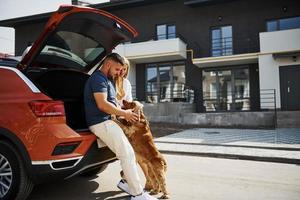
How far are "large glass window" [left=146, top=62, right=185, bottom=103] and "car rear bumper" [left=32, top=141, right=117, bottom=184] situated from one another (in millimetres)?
14943

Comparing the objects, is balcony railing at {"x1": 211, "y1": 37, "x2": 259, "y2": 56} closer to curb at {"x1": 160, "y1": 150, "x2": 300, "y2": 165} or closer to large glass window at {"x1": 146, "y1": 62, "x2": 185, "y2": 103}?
large glass window at {"x1": 146, "y1": 62, "x2": 185, "y2": 103}

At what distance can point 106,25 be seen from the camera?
3.94 meters

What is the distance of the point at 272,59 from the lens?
15328mm

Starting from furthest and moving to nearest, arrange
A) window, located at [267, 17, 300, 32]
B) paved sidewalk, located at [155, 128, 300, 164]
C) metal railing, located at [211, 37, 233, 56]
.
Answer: metal railing, located at [211, 37, 233, 56], window, located at [267, 17, 300, 32], paved sidewalk, located at [155, 128, 300, 164]

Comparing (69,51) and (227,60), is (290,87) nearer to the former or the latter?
(227,60)

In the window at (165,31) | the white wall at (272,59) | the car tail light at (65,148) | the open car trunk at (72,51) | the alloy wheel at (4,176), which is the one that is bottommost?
the alloy wheel at (4,176)

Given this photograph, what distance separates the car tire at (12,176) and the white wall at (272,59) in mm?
14306

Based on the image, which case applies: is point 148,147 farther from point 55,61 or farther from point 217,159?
point 217,159

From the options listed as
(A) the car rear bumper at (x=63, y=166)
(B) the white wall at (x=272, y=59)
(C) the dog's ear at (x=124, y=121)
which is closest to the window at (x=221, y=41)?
(B) the white wall at (x=272, y=59)

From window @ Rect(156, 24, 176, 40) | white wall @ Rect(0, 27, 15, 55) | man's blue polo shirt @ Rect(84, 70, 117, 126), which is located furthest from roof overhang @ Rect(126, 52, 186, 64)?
man's blue polo shirt @ Rect(84, 70, 117, 126)

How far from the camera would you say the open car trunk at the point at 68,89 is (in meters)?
3.96

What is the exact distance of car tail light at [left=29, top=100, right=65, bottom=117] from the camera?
325cm

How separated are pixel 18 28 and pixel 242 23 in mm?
17747

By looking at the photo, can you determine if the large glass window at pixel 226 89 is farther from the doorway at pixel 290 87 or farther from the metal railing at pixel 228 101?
the doorway at pixel 290 87
